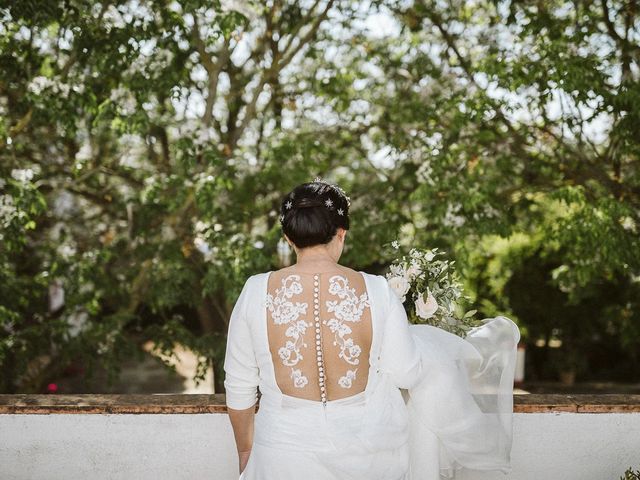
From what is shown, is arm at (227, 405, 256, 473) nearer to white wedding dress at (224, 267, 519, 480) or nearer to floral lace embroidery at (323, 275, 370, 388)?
white wedding dress at (224, 267, 519, 480)

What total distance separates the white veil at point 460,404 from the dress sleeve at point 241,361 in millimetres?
590

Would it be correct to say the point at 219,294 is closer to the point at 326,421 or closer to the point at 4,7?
the point at 4,7

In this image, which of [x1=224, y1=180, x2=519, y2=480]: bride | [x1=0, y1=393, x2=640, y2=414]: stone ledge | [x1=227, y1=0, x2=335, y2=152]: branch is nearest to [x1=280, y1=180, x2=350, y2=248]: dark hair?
[x1=224, y1=180, x2=519, y2=480]: bride

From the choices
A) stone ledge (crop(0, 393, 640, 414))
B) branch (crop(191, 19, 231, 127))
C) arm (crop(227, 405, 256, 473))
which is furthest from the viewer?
branch (crop(191, 19, 231, 127))

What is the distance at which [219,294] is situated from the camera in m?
6.60

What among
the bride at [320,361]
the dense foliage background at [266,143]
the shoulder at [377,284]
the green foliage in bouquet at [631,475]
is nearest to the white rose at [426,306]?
the bride at [320,361]

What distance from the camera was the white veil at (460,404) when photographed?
2.25 m

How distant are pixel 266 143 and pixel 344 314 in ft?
14.5

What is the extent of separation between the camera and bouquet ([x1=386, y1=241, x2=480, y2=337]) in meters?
2.63

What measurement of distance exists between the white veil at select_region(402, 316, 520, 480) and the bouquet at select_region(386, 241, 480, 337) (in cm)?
20

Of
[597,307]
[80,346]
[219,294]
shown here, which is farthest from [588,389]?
[80,346]

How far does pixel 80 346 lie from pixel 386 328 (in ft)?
13.7

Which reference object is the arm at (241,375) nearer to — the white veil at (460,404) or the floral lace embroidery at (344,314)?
the floral lace embroidery at (344,314)

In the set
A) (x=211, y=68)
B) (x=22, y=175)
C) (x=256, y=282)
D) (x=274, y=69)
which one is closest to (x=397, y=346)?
(x=256, y=282)
